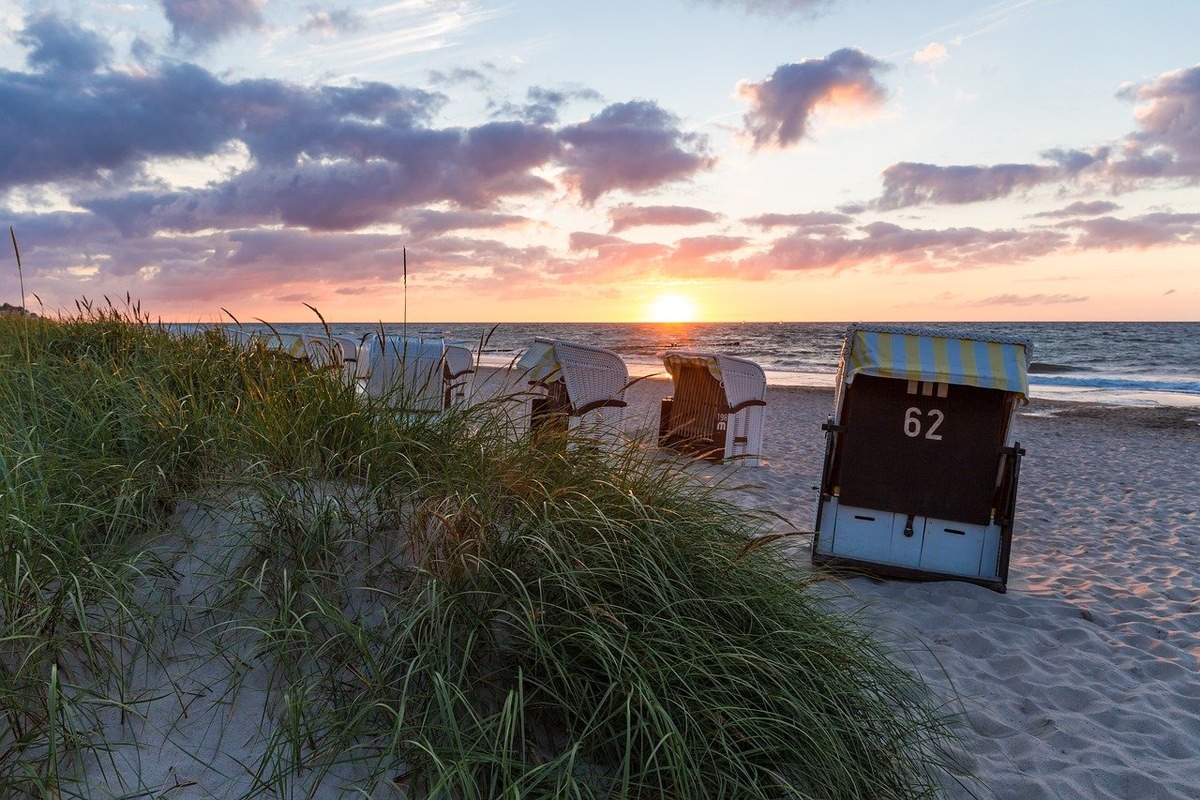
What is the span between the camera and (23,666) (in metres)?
1.92

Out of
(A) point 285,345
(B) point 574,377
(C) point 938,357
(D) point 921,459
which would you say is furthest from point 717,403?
(A) point 285,345

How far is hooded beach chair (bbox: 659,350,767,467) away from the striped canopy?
361cm

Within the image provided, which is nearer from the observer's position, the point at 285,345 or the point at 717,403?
the point at 285,345

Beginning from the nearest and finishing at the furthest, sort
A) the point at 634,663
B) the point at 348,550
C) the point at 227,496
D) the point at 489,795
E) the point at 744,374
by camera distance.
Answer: the point at 489,795, the point at 634,663, the point at 348,550, the point at 227,496, the point at 744,374

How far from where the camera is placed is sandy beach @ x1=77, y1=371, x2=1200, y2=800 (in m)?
2.11

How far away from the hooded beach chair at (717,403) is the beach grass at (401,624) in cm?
569

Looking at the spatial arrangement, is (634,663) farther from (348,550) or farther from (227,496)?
(227,496)

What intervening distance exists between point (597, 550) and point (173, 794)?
126cm

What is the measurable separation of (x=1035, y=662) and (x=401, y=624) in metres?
3.37

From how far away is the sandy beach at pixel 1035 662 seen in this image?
6.93ft

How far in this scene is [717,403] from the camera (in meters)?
8.88

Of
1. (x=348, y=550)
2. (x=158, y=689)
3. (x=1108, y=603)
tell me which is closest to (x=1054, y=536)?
(x=1108, y=603)

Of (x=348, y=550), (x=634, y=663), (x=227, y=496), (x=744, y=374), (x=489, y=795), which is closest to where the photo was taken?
(x=489, y=795)

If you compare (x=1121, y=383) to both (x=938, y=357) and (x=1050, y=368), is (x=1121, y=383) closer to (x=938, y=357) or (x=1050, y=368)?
(x=1050, y=368)
